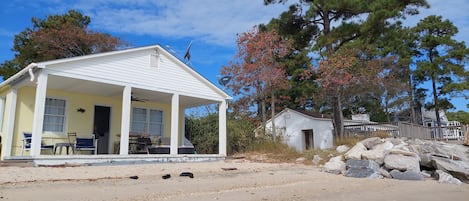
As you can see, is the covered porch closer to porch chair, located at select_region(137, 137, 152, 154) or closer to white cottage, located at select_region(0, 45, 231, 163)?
white cottage, located at select_region(0, 45, 231, 163)

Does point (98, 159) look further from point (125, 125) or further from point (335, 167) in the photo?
point (335, 167)

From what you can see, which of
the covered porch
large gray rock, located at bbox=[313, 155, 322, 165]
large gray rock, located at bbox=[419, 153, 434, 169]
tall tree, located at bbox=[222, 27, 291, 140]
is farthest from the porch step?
tall tree, located at bbox=[222, 27, 291, 140]

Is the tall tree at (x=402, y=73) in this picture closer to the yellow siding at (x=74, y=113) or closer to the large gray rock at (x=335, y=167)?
the large gray rock at (x=335, y=167)

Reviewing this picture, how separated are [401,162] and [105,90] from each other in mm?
9944

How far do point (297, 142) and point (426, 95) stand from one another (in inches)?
593

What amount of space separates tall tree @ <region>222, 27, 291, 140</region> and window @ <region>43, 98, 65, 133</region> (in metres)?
9.94

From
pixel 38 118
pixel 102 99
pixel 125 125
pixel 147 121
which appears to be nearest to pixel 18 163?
pixel 38 118

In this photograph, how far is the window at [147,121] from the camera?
14312mm

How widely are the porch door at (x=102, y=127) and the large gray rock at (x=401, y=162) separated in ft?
32.9

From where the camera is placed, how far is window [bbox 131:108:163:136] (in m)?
14.3

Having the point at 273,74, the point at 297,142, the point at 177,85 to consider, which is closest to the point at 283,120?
the point at 297,142

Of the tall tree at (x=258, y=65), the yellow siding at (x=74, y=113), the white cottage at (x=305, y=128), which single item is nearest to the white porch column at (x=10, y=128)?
the yellow siding at (x=74, y=113)

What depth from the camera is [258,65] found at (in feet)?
62.6

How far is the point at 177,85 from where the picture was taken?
12.9 m
